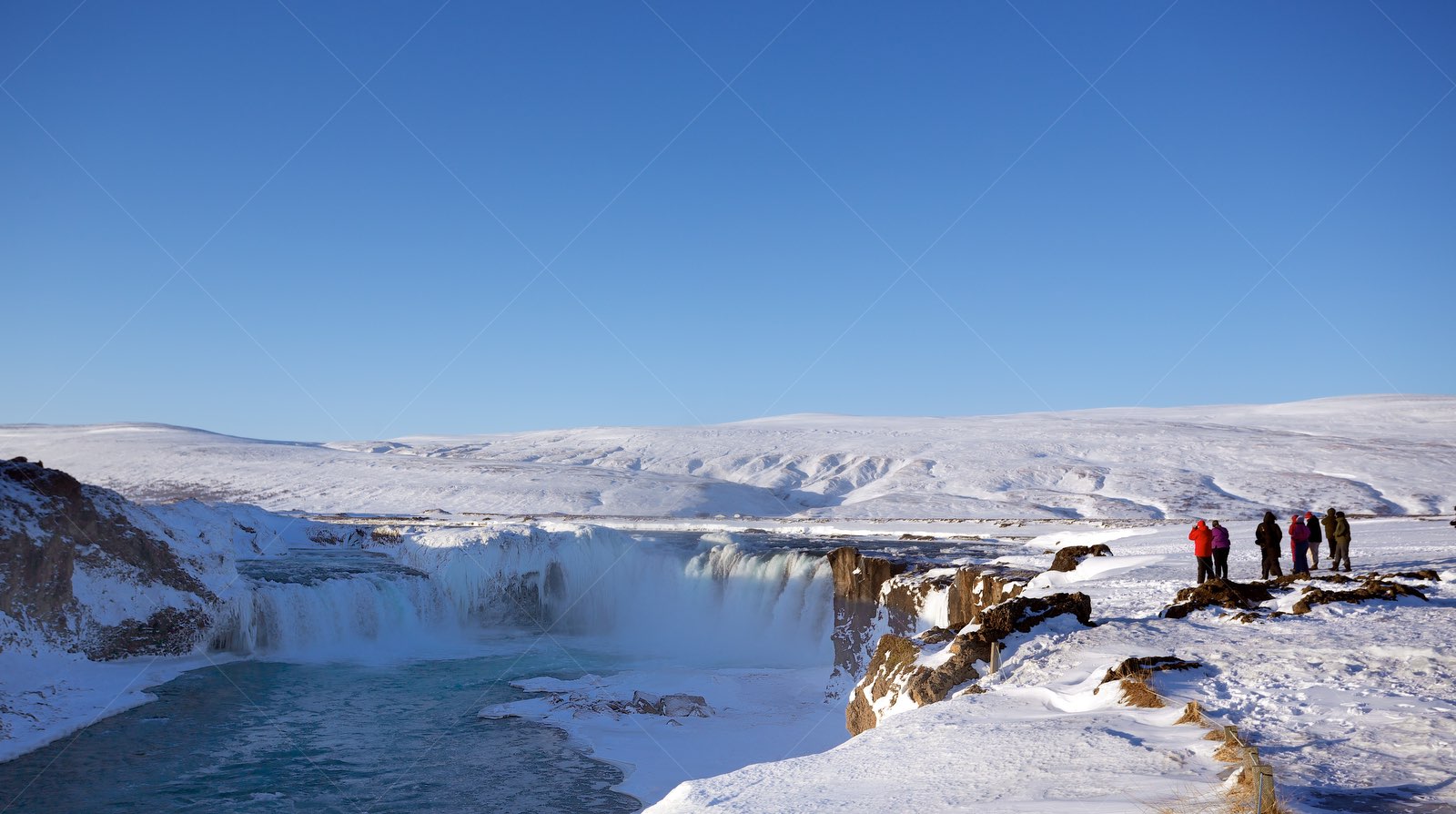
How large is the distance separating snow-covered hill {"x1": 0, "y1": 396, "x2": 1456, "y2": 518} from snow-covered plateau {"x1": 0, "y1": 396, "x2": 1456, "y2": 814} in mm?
36928

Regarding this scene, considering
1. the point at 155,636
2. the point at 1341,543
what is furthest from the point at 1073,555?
the point at 155,636

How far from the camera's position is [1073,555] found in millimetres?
26953

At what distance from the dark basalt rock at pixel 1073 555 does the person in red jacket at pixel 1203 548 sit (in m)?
6.09

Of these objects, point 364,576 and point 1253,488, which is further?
point 1253,488

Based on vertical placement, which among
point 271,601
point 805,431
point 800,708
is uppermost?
point 805,431

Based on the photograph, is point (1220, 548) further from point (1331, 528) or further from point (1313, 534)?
point (1331, 528)

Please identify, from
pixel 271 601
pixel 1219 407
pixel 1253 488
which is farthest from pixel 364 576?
pixel 1219 407

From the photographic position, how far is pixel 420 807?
53.0 ft

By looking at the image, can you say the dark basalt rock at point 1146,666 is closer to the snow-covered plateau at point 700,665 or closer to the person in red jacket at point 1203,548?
the snow-covered plateau at point 700,665

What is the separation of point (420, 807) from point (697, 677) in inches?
530

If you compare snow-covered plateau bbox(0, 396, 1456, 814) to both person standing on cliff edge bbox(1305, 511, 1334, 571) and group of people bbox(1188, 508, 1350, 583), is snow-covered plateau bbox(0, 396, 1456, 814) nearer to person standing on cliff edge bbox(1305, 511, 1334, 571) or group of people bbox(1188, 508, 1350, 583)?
group of people bbox(1188, 508, 1350, 583)

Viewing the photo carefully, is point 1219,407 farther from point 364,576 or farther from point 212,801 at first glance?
point 212,801

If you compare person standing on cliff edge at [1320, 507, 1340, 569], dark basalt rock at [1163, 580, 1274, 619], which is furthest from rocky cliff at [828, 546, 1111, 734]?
person standing on cliff edge at [1320, 507, 1340, 569]

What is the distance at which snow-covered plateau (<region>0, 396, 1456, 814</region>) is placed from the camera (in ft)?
28.6
